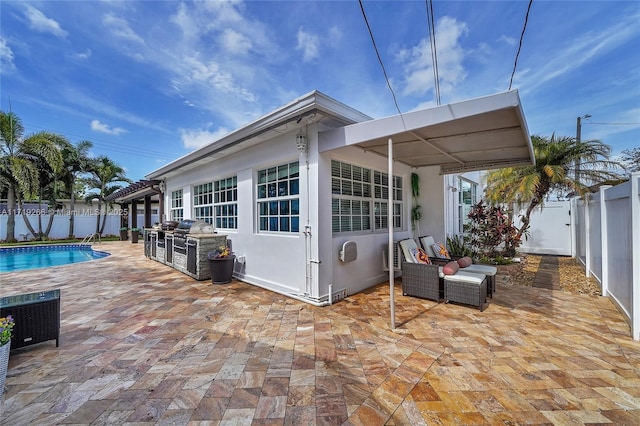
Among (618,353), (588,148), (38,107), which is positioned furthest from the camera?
(38,107)

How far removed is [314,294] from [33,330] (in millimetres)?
3565

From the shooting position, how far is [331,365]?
269 centimetres

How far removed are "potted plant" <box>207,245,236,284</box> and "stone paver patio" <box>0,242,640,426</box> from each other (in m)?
1.39

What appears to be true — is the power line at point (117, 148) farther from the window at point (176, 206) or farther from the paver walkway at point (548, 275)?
the paver walkway at point (548, 275)

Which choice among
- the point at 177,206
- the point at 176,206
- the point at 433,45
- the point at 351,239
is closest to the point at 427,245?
the point at 351,239

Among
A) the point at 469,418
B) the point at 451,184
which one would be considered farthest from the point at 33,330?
the point at 451,184

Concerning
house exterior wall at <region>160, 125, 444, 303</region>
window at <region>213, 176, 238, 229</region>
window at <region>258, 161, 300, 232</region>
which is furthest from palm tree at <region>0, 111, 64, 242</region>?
window at <region>258, 161, 300, 232</region>

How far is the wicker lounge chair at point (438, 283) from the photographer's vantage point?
169 inches

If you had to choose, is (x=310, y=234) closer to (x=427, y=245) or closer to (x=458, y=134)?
(x=458, y=134)

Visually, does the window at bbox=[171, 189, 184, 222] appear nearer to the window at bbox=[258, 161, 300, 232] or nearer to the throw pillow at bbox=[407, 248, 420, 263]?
the window at bbox=[258, 161, 300, 232]

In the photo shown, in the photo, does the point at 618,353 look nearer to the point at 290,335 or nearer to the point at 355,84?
the point at 290,335

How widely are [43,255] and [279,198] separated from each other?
15.1 meters

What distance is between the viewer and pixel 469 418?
77.2 inches

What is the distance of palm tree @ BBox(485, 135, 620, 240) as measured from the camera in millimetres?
8602
